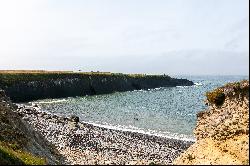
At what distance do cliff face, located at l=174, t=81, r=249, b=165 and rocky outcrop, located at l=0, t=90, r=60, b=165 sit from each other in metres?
9.94

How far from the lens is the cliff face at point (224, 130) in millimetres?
19281

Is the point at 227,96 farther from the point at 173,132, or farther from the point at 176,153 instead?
the point at 173,132

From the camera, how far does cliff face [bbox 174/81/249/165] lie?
19.3 meters

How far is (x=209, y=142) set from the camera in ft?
69.1

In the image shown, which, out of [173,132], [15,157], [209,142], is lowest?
[173,132]

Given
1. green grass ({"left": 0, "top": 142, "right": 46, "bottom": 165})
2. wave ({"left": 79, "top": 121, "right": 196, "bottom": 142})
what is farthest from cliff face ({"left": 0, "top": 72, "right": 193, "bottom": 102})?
green grass ({"left": 0, "top": 142, "right": 46, "bottom": 165})

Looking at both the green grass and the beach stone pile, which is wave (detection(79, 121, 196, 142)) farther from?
the green grass

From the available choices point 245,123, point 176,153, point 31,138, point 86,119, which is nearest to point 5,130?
point 31,138

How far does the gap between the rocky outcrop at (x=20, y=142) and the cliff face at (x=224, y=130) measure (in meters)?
9.94

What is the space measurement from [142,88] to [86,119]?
12183 centimetres

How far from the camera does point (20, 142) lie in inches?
1220

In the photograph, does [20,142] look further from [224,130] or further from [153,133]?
[153,133]

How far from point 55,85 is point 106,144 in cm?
9365

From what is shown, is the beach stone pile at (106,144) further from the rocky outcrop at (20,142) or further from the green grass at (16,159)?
the green grass at (16,159)
